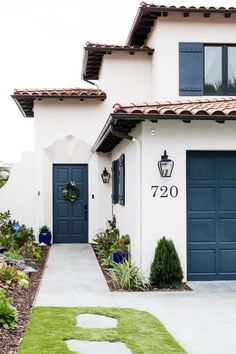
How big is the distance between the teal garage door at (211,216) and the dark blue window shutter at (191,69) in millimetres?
4232

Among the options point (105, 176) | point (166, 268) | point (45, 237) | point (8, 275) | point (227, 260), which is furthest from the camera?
point (105, 176)

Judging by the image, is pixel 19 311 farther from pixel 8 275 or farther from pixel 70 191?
pixel 70 191

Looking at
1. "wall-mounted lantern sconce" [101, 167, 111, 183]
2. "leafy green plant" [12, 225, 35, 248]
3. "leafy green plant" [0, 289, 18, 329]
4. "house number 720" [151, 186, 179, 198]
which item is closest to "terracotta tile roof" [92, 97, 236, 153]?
"house number 720" [151, 186, 179, 198]

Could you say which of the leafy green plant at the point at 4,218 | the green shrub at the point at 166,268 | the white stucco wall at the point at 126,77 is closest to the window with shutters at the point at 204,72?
the white stucco wall at the point at 126,77

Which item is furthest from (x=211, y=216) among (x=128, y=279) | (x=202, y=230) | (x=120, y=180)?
(x=120, y=180)

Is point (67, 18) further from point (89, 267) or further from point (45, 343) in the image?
point (45, 343)

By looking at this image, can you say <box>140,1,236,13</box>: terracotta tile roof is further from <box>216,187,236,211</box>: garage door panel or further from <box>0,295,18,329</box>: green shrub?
<box>0,295,18,329</box>: green shrub

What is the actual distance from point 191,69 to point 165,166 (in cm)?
513

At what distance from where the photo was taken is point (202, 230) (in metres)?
10.4

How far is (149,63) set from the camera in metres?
16.1

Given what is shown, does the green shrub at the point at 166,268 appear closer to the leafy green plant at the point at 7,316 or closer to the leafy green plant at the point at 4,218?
the leafy green plant at the point at 7,316

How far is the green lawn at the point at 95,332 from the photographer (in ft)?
19.3

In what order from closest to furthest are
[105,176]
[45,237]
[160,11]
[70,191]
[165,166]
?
1. [165,166]
2. [160,11]
3. [45,237]
4. [105,176]
5. [70,191]

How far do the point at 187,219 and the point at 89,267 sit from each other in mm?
3044
